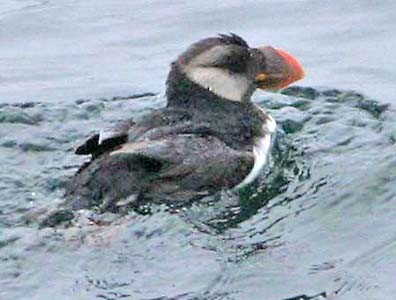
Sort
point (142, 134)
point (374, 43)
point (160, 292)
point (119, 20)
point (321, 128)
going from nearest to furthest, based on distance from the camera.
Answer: point (160, 292) → point (142, 134) → point (321, 128) → point (374, 43) → point (119, 20)

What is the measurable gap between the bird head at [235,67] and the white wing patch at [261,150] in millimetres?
281

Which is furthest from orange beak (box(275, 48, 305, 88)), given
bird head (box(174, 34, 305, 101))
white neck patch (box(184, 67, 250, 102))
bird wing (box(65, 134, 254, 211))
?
bird wing (box(65, 134, 254, 211))

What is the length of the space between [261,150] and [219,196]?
59 cm

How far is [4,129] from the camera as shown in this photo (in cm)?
1058

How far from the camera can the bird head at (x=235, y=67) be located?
980 cm

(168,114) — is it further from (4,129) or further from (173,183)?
(4,129)

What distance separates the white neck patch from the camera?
980 cm

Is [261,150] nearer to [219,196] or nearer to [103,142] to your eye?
[219,196]

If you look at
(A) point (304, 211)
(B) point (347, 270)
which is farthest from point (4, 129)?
(B) point (347, 270)

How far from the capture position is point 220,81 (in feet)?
32.5

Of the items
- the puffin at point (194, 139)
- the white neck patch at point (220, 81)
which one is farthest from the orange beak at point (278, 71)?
the white neck patch at point (220, 81)

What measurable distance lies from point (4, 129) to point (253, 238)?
2.51 metres

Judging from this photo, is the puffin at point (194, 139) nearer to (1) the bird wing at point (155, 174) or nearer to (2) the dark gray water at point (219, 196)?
(1) the bird wing at point (155, 174)

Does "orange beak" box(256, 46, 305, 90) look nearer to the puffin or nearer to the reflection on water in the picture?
the puffin
